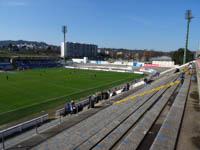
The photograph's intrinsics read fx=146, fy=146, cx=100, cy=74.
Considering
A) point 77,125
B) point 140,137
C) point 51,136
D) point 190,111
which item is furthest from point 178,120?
point 51,136

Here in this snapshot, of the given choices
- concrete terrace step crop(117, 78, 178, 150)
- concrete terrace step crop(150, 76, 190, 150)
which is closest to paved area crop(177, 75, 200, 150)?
concrete terrace step crop(150, 76, 190, 150)

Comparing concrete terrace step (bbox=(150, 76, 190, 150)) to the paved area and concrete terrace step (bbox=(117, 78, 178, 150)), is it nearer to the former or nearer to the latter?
the paved area

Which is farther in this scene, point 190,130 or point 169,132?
point 190,130

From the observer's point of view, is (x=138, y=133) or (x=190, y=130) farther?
(x=190, y=130)

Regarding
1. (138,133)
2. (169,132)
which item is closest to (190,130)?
(169,132)

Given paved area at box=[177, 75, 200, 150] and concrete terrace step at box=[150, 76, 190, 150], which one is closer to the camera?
concrete terrace step at box=[150, 76, 190, 150]

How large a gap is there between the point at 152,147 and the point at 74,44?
140813 millimetres

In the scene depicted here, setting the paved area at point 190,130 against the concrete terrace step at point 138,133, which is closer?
the concrete terrace step at point 138,133

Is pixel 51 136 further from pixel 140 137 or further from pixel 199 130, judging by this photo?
pixel 199 130

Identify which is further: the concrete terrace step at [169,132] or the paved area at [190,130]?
the paved area at [190,130]

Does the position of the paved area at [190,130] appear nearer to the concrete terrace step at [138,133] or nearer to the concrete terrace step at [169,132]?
the concrete terrace step at [169,132]

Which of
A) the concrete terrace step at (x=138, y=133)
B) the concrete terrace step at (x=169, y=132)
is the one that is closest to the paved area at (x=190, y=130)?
the concrete terrace step at (x=169, y=132)

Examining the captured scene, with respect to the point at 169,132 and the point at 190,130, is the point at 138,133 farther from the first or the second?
the point at 190,130

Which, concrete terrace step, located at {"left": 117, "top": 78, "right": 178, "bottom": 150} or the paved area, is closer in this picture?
concrete terrace step, located at {"left": 117, "top": 78, "right": 178, "bottom": 150}
